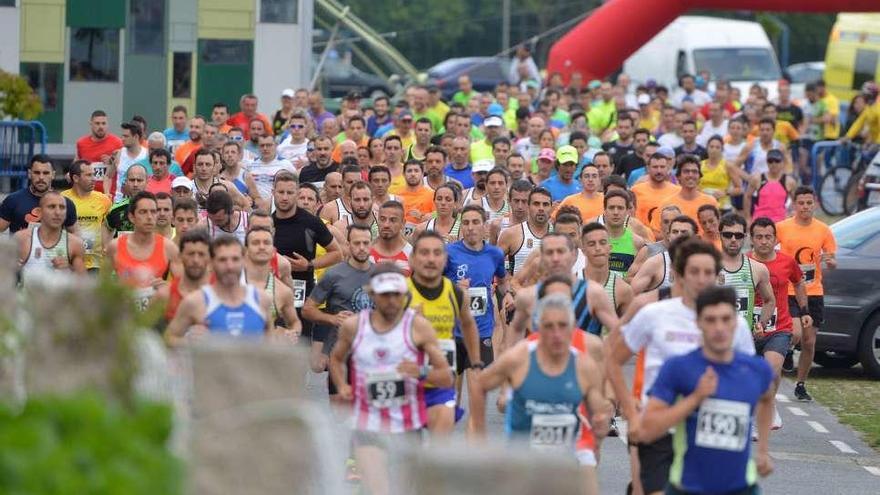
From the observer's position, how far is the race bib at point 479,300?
594 inches

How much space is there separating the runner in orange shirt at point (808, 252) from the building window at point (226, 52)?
54.2ft

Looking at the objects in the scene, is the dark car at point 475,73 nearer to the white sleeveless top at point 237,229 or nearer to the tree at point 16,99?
the tree at point 16,99

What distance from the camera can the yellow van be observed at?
4488cm

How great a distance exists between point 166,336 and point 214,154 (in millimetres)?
8985

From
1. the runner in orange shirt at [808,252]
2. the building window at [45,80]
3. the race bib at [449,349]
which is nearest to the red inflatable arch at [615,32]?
the building window at [45,80]

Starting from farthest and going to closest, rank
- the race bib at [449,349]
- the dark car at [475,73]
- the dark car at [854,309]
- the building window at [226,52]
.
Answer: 1. the dark car at [475,73]
2. the building window at [226,52]
3. the dark car at [854,309]
4. the race bib at [449,349]

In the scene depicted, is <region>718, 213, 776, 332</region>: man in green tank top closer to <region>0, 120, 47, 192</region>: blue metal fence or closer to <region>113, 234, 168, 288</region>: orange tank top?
<region>113, 234, 168, 288</region>: orange tank top

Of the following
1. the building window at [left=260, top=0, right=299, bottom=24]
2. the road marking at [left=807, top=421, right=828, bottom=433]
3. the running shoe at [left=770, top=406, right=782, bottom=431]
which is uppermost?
the building window at [left=260, top=0, right=299, bottom=24]

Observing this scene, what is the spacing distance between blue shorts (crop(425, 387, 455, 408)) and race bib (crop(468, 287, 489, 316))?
320 cm

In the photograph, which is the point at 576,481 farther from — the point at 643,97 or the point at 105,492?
the point at 643,97

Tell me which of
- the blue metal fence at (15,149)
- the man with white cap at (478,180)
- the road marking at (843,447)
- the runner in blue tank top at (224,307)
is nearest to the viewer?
the runner in blue tank top at (224,307)

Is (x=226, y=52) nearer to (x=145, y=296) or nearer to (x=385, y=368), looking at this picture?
(x=145, y=296)

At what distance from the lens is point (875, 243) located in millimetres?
19484

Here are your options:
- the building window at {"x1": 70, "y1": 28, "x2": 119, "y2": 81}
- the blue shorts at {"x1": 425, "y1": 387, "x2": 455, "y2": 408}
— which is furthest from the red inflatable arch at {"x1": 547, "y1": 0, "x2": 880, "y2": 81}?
the blue shorts at {"x1": 425, "y1": 387, "x2": 455, "y2": 408}
